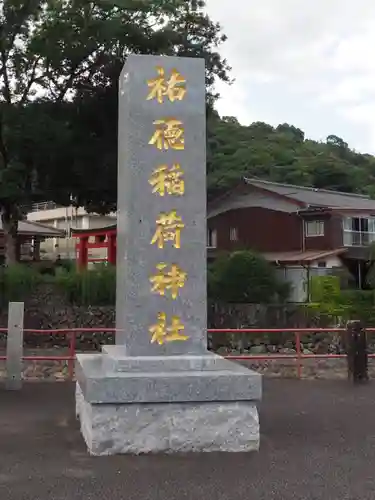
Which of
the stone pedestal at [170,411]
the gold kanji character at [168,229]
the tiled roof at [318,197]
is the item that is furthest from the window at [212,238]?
the stone pedestal at [170,411]

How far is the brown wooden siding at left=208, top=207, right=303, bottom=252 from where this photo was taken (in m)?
27.6

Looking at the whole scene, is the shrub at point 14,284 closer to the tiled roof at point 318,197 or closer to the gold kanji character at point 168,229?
the tiled roof at point 318,197

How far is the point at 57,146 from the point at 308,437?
15126mm

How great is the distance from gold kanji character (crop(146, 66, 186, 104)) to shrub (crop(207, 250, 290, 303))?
16786mm

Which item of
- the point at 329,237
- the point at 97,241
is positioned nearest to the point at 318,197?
the point at 329,237

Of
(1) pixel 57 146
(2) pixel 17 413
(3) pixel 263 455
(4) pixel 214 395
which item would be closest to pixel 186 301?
(4) pixel 214 395

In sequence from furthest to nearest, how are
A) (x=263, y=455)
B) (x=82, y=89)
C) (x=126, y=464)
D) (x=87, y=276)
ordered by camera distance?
(x=87, y=276)
(x=82, y=89)
(x=263, y=455)
(x=126, y=464)

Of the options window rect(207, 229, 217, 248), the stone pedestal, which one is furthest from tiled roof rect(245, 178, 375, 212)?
the stone pedestal

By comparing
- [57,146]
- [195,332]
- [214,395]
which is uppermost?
[57,146]

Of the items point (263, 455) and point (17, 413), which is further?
point (17, 413)

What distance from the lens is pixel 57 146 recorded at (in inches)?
741

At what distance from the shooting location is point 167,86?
5.67m

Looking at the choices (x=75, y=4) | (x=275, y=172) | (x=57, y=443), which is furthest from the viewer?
(x=275, y=172)

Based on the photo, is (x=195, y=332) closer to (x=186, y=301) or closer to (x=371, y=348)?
(x=186, y=301)
